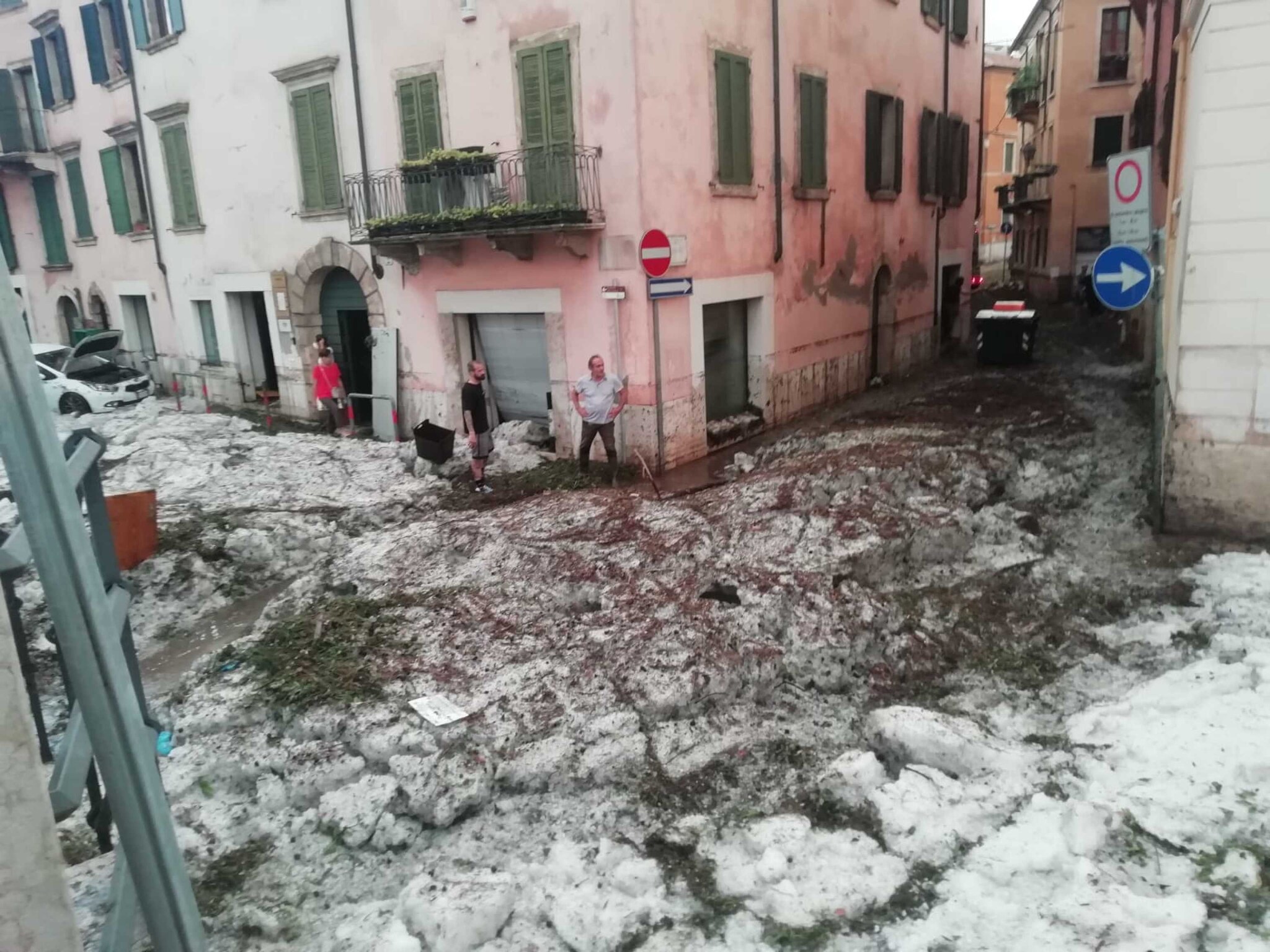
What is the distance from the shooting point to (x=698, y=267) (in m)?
12.2

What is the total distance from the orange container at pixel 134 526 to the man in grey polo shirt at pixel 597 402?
15.7 ft

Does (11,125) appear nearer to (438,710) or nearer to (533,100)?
(533,100)

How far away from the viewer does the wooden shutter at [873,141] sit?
54.0 ft

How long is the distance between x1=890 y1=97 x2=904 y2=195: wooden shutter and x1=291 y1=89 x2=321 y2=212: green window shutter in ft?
35.1

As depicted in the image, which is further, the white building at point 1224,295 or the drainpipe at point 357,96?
the drainpipe at point 357,96

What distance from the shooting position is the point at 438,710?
209 inches

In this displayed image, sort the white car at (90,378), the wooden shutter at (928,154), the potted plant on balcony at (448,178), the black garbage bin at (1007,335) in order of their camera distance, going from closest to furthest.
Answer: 1. the potted plant on balcony at (448,178)
2. the white car at (90,378)
3. the black garbage bin at (1007,335)
4. the wooden shutter at (928,154)

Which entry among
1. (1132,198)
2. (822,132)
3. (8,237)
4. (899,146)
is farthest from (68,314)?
(1132,198)

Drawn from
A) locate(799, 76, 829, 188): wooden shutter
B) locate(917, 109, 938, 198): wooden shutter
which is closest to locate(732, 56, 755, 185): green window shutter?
locate(799, 76, 829, 188): wooden shutter

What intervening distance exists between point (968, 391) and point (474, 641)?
12.1m

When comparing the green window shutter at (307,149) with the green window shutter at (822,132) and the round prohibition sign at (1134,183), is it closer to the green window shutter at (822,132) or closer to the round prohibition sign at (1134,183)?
the green window shutter at (822,132)

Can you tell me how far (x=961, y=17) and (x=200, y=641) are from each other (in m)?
21.1

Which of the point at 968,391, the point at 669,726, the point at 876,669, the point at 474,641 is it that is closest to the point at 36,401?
the point at 669,726

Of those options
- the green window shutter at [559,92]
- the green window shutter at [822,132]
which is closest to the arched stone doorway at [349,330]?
the green window shutter at [559,92]
